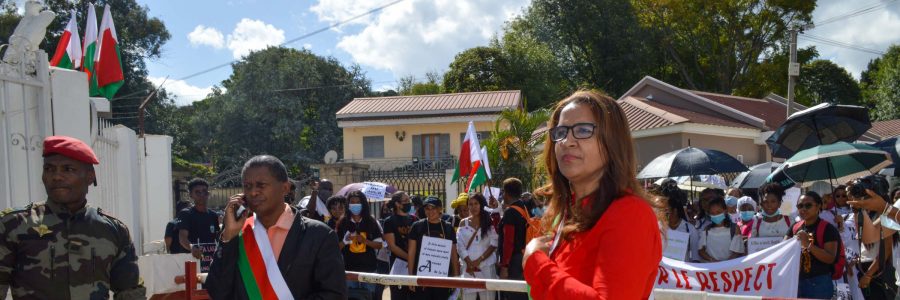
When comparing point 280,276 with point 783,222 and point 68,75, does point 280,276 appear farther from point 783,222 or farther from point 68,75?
point 783,222

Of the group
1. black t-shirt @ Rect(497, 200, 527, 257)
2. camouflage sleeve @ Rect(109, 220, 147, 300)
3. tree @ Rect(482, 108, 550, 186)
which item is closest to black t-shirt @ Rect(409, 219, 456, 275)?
black t-shirt @ Rect(497, 200, 527, 257)

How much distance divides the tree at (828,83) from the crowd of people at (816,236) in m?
46.1

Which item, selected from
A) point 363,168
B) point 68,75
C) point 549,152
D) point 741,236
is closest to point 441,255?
point 741,236

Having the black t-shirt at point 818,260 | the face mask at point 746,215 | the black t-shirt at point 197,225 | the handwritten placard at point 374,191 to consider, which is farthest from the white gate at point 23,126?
the handwritten placard at point 374,191

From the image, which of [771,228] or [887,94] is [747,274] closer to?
[771,228]

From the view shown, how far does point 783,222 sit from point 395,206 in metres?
4.57

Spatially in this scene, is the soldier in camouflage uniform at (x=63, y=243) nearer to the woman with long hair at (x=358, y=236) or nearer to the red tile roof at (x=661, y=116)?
the woman with long hair at (x=358, y=236)

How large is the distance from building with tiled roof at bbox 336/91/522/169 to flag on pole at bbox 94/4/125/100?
75.9 feet

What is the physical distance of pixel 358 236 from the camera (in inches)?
378

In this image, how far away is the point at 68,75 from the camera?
7.21 metres

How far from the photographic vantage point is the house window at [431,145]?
35812mm

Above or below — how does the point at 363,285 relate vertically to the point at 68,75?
below

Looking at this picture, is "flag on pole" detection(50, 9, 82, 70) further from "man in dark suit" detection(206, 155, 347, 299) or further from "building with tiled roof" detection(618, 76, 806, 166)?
"building with tiled roof" detection(618, 76, 806, 166)

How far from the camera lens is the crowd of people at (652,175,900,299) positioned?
726 cm
